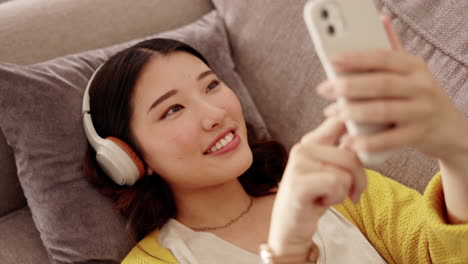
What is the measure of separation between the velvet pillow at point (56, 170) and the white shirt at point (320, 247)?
6.6 inches

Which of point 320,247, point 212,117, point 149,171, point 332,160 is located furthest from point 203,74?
point 332,160

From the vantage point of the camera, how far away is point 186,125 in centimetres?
114

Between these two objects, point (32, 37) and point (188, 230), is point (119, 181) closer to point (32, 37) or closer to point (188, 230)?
point (188, 230)

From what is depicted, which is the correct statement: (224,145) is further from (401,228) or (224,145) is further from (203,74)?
(401,228)

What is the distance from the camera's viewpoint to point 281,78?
153cm

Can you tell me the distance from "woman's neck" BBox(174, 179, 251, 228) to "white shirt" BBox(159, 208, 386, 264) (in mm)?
49

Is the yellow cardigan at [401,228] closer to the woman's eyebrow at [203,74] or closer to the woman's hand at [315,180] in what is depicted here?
the woman's hand at [315,180]

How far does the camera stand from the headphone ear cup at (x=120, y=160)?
1193mm

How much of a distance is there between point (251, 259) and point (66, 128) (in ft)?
1.84

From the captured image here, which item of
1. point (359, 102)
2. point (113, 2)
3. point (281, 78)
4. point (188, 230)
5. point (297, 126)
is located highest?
point (359, 102)

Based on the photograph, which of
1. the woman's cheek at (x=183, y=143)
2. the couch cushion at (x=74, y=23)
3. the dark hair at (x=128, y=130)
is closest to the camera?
the woman's cheek at (x=183, y=143)

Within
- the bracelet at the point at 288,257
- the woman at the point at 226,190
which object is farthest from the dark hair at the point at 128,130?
the bracelet at the point at 288,257

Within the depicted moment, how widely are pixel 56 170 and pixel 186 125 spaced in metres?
0.37

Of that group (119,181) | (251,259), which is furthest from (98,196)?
(251,259)
